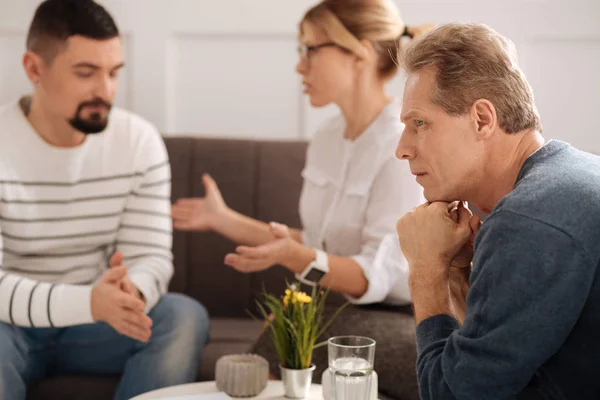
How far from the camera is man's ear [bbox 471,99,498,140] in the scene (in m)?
1.30

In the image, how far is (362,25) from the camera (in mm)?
2312

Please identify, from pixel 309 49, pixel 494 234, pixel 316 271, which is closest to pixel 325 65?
pixel 309 49

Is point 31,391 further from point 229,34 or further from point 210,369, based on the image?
point 229,34

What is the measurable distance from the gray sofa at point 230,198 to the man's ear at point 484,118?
57.9 inches

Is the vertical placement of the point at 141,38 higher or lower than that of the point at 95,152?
higher

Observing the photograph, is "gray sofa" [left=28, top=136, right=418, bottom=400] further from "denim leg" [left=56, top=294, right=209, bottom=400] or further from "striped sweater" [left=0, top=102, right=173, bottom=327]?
"denim leg" [left=56, top=294, right=209, bottom=400]

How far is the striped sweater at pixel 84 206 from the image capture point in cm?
228

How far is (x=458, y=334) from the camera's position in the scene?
4.05ft

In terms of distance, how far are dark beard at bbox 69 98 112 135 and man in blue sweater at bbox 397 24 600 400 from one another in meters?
1.12

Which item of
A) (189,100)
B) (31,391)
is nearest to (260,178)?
(189,100)

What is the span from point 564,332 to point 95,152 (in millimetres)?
1552

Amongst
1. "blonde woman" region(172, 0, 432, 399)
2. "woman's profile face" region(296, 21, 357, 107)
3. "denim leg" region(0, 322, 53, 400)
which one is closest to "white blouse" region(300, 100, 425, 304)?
"blonde woman" region(172, 0, 432, 399)

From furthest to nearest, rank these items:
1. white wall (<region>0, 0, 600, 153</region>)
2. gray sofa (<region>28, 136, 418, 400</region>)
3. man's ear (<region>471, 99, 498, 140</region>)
Answer: white wall (<region>0, 0, 600, 153</region>) < gray sofa (<region>28, 136, 418, 400</region>) < man's ear (<region>471, 99, 498, 140</region>)

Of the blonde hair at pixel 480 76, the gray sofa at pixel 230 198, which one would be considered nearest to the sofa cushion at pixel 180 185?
the gray sofa at pixel 230 198
